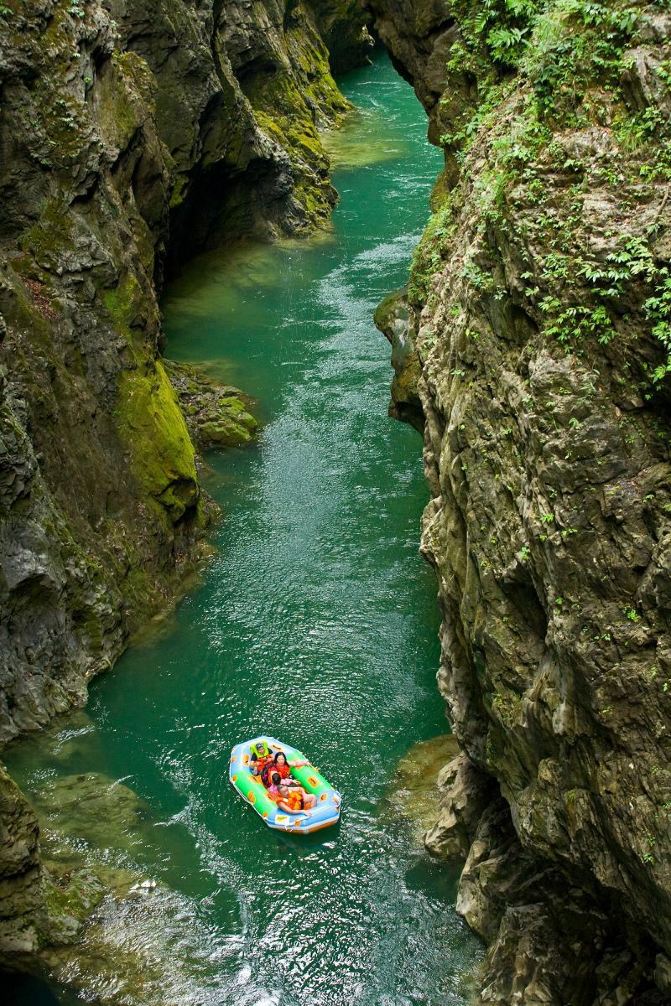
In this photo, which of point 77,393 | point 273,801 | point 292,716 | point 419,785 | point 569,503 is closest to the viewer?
point 569,503

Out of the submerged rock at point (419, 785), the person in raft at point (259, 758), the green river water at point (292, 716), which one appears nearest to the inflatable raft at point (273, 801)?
the person in raft at point (259, 758)

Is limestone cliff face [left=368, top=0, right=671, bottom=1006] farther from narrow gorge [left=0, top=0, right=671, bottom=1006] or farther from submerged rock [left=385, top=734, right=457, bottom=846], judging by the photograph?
submerged rock [left=385, top=734, right=457, bottom=846]

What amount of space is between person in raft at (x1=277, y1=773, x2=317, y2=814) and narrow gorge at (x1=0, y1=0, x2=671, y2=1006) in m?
0.47

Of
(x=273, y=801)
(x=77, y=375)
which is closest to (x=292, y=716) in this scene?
(x=273, y=801)

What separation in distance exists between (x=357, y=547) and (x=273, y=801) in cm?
693

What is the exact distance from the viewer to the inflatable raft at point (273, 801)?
50.4 ft

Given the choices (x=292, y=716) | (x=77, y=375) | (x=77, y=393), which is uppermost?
(x=77, y=375)

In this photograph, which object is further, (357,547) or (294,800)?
(357,547)

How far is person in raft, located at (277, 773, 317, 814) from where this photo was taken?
50.8 ft

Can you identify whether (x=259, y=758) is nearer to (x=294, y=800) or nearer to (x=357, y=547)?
(x=294, y=800)

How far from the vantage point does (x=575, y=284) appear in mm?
9227

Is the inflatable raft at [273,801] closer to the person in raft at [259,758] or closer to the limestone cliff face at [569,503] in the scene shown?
the person in raft at [259,758]

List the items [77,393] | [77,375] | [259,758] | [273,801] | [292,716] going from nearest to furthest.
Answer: [273,801]
[259,758]
[292,716]
[77,393]
[77,375]

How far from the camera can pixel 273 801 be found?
1564 cm
